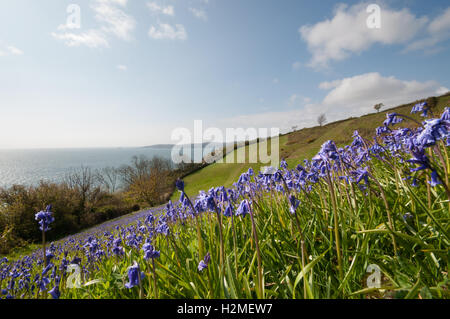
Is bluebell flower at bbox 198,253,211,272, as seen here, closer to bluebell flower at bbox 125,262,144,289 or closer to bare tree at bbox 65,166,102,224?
bluebell flower at bbox 125,262,144,289

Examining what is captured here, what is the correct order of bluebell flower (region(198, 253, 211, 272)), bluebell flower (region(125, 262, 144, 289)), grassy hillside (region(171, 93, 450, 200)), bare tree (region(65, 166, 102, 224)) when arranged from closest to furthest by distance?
1. bluebell flower (region(125, 262, 144, 289))
2. bluebell flower (region(198, 253, 211, 272))
3. grassy hillside (region(171, 93, 450, 200))
4. bare tree (region(65, 166, 102, 224))

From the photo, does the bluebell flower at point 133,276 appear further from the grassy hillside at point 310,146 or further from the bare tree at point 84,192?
the bare tree at point 84,192

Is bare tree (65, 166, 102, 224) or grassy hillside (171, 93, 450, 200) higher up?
grassy hillside (171, 93, 450, 200)

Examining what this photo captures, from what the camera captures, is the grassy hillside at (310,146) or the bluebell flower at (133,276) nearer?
the bluebell flower at (133,276)

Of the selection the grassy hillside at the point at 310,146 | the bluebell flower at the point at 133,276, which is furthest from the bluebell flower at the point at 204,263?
the grassy hillside at the point at 310,146

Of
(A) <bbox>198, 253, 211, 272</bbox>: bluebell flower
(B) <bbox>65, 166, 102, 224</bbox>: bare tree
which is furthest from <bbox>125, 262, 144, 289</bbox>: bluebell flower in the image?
(B) <bbox>65, 166, 102, 224</bbox>: bare tree

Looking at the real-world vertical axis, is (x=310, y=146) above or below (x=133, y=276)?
above

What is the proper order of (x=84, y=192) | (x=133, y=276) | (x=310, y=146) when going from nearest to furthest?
1. (x=133, y=276)
2. (x=84, y=192)
3. (x=310, y=146)

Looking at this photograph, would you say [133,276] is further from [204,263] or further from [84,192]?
[84,192]

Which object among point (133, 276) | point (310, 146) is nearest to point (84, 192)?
point (133, 276)
